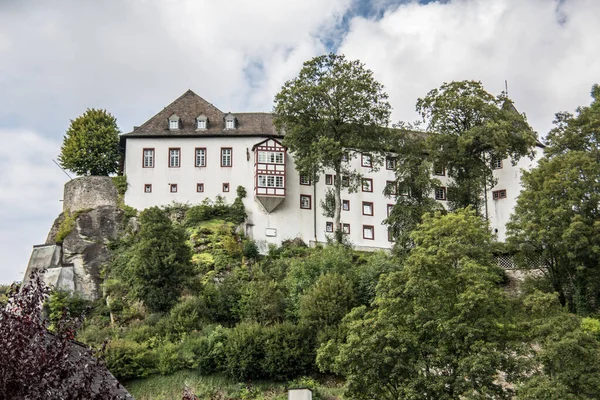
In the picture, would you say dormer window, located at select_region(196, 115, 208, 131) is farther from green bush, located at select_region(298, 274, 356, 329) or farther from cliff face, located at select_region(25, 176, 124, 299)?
green bush, located at select_region(298, 274, 356, 329)

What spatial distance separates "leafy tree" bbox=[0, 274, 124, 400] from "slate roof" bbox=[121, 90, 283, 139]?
43.0m

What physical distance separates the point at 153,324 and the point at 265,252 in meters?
13.4

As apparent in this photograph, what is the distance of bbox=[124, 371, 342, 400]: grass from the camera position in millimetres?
33875

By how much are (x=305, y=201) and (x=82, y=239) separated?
48.0 feet

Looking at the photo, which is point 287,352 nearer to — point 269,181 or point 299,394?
point 299,394

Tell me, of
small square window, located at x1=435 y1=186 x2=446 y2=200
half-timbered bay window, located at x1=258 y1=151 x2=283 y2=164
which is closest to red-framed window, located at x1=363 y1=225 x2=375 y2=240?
small square window, located at x1=435 y1=186 x2=446 y2=200

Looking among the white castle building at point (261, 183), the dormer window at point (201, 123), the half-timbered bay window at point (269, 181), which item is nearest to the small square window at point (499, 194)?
the white castle building at point (261, 183)

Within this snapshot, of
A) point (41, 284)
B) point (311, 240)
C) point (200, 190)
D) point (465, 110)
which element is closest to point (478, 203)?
point (465, 110)

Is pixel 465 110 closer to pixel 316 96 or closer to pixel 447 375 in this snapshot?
pixel 316 96

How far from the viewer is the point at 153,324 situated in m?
39.1

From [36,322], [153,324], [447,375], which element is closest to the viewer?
[36,322]

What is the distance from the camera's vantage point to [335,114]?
49000 mm

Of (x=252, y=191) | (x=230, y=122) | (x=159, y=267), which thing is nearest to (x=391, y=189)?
(x=252, y=191)

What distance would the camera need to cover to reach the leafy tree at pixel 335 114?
48906 mm
